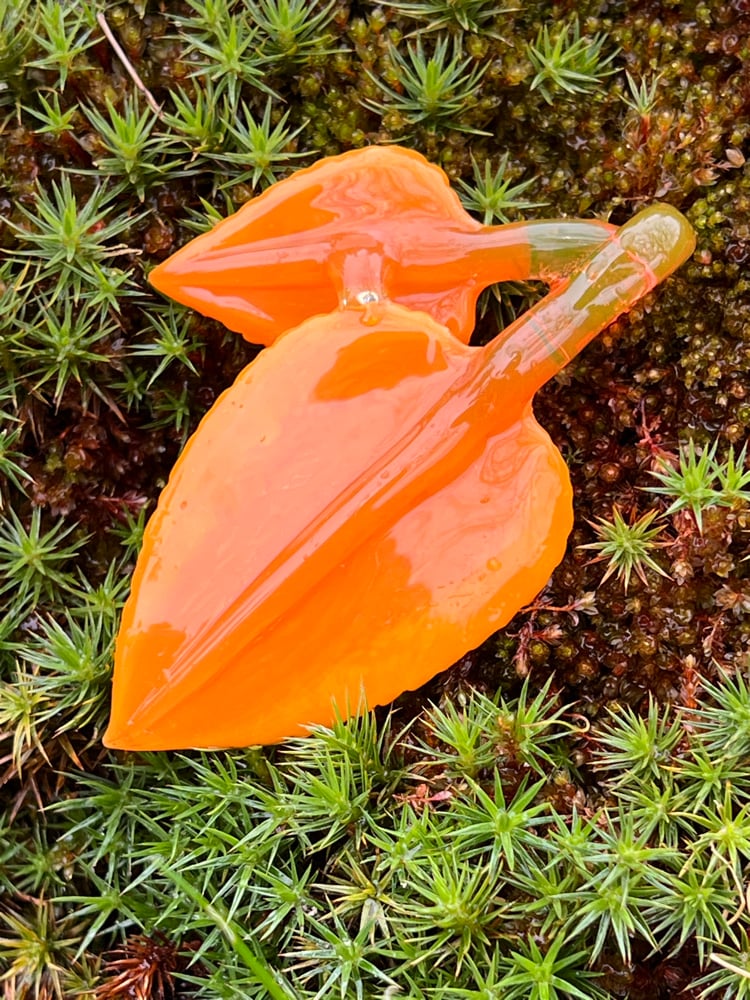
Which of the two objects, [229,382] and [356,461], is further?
[229,382]

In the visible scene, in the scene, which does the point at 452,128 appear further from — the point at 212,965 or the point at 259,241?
the point at 212,965

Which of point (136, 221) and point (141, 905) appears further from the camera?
point (136, 221)

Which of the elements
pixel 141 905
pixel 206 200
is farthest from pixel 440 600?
pixel 206 200
